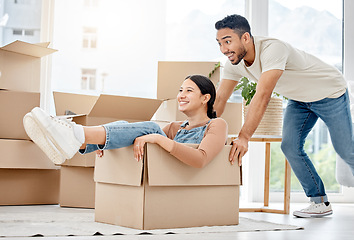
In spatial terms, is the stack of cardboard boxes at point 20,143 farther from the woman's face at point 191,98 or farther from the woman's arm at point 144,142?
the woman's arm at point 144,142

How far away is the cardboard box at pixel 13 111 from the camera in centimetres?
240

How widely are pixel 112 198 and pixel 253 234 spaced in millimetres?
523

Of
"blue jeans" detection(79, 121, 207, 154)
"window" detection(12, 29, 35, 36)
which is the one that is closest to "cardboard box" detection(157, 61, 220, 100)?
"blue jeans" detection(79, 121, 207, 154)

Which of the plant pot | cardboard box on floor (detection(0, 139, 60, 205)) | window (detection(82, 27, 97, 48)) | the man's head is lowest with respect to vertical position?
cardboard box on floor (detection(0, 139, 60, 205))

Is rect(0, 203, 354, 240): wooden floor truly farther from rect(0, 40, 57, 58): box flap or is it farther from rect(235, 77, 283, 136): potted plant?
rect(0, 40, 57, 58): box flap

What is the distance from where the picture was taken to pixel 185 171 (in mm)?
1649

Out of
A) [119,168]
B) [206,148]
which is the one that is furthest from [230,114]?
[119,168]

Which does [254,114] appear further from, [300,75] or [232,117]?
[232,117]

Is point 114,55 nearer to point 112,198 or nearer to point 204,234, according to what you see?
point 112,198

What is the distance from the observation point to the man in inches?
74.9

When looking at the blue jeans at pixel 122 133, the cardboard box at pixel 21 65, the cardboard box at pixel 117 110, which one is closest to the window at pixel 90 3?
the cardboard box at pixel 21 65

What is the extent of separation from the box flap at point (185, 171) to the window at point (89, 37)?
1645 mm

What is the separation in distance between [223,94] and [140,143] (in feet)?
2.45

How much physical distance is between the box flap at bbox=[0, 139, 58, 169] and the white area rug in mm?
311
